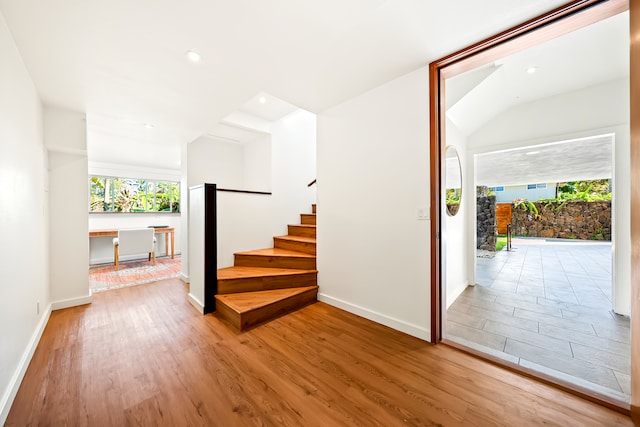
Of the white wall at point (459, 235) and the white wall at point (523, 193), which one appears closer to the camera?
the white wall at point (459, 235)

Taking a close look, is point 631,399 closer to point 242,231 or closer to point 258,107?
point 242,231

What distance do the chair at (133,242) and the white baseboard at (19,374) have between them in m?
2.69

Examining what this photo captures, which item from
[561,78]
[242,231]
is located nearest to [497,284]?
[561,78]

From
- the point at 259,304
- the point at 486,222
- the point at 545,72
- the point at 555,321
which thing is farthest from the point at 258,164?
the point at 486,222

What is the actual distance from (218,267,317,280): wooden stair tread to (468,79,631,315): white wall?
3.29 metres

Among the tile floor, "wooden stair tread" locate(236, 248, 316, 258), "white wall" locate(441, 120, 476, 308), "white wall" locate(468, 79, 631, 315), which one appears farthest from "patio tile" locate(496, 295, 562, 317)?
"wooden stair tread" locate(236, 248, 316, 258)

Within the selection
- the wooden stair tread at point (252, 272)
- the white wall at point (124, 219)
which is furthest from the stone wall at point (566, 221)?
the white wall at point (124, 219)

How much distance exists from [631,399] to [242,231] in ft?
12.1

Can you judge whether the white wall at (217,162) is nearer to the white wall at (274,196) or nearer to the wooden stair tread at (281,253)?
the white wall at (274,196)

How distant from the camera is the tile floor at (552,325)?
5.38 ft

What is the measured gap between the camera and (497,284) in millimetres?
3508

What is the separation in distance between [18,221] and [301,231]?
286 cm

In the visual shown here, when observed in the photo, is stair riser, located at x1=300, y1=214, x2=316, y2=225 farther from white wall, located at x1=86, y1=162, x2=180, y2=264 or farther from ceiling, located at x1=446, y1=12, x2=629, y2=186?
white wall, located at x1=86, y1=162, x2=180, y2=264

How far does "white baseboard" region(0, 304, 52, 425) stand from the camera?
4.20ft
